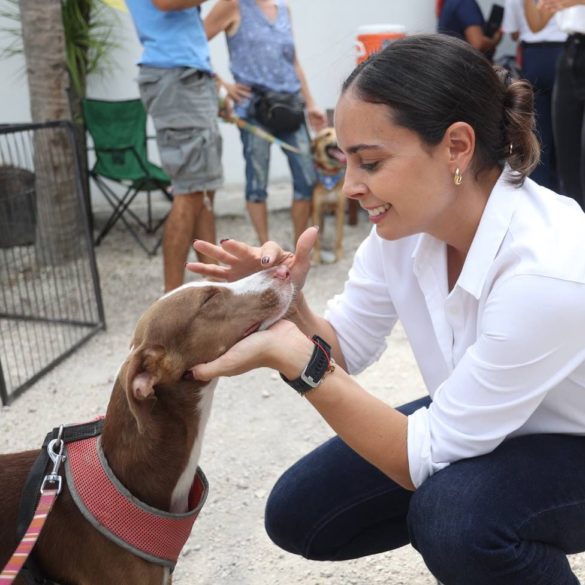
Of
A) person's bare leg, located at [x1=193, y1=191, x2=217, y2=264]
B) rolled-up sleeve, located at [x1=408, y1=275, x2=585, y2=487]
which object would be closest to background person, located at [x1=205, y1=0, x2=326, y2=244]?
person's bare leg, located at [x1=193, y1=191, x2=217, y2=264]

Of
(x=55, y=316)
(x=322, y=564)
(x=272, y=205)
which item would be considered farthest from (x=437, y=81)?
(x=272, y=205)

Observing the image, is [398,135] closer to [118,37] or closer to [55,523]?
[55,523]

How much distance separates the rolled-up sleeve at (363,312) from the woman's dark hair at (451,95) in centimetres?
56

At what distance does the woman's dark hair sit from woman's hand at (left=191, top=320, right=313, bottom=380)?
0.56 metres

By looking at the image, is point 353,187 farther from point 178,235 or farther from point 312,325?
point 178,235

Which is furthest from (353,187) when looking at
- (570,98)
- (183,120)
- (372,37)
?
(372,37)

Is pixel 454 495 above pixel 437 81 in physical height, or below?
below

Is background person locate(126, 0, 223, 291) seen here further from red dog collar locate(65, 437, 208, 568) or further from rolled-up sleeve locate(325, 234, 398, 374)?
red dog collar locate(65, 437, 208, 568)

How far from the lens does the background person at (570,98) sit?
4.32 metres

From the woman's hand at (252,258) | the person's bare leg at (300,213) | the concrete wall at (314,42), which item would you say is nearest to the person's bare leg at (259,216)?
the person's bare leg at (300,213)

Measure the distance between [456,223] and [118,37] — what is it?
615cm

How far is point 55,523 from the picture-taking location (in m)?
1.87

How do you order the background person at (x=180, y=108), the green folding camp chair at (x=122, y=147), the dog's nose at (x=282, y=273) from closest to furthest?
1. the dog's nose at (x=282, y=273)
2. the background person at (x=180, y=108)
3. the green folding camp chair at (x=122, y=147)

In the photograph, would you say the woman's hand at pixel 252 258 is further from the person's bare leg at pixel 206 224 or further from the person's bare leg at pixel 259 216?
the person's bare leg at pixel 259 216
